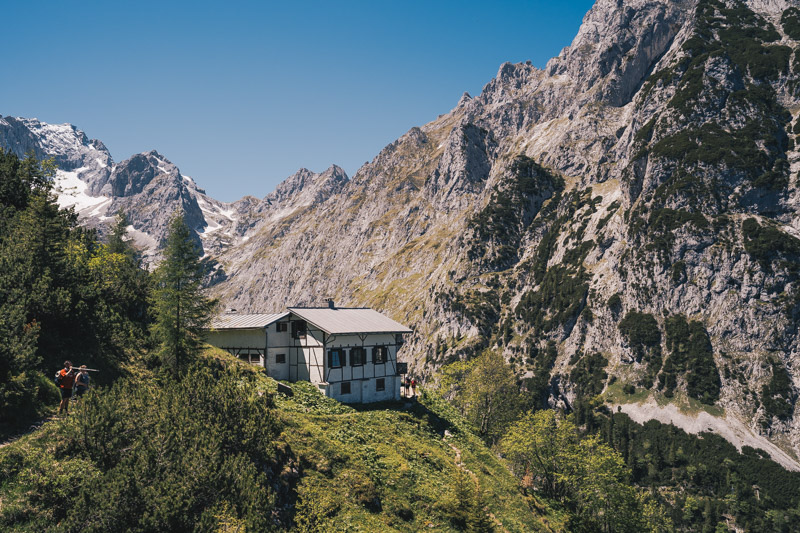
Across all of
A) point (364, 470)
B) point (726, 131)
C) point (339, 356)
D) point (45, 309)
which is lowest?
point (364, 470)

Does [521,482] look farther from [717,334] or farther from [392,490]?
[717,334]

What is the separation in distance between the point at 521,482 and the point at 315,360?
25.8m

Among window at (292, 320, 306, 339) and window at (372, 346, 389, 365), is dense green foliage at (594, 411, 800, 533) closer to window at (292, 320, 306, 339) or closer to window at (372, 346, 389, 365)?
window at (372, 346, 389, 365)

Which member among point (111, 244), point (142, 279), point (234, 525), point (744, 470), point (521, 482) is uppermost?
point (111, 244)

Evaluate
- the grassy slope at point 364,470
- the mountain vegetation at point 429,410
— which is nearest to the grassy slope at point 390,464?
the grassy slope at point 364,470

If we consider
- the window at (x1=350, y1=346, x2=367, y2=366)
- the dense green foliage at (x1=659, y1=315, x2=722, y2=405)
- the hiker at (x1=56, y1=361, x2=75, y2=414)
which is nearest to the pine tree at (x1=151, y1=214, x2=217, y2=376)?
the hiker at (x1=56, y1=361, x2=75, y2=414)

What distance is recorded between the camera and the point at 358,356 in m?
50.7

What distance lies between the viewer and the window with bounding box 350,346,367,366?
5016cm

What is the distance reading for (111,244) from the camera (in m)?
80.1

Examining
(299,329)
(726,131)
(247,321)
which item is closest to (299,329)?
(299,329)

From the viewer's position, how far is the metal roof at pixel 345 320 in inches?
1930

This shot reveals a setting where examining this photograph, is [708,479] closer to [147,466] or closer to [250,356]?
[250,356]

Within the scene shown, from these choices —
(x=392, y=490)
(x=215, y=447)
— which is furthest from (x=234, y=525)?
(x=392, y=490)

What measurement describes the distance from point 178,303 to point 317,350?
1676 cm
